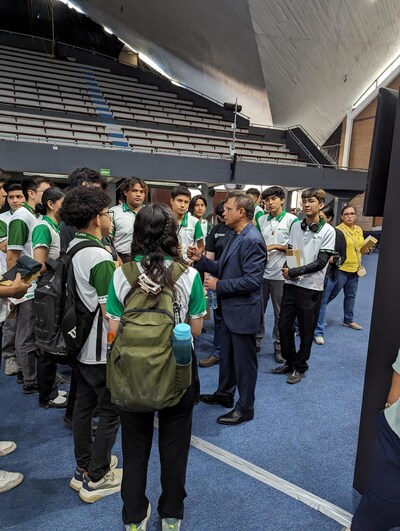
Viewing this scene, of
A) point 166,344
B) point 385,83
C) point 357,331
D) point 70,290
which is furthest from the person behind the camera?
point 385,83

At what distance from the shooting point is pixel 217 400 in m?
2.60

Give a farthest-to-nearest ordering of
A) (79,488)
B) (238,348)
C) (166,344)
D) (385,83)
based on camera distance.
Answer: (385,83) → (238,348) → (79,488) → (166,344)

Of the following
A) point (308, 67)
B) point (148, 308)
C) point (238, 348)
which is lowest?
point (238, 348)

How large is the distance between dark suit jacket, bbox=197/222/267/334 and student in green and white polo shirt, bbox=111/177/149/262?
1.37 m

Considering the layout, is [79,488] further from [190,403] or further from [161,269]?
[161,269]

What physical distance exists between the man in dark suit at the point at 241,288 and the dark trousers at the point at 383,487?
45.7 inches

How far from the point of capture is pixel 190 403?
52.7 inches

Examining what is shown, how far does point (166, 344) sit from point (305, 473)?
138 centimetres

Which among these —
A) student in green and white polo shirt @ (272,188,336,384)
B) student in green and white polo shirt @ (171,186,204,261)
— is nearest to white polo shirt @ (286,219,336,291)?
student in green and white polo shirt @ (272,188,336,384)

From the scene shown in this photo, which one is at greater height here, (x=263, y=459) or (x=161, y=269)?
(x=161, y=269)

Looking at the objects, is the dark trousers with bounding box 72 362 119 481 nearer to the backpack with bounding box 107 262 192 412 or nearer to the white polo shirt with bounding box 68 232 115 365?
the white polo shirt with bounding box 68 232 115 365

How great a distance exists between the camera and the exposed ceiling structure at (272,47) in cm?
1148

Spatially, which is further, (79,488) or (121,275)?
(79,488)

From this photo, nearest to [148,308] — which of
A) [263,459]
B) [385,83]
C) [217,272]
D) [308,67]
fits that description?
[217,272]
